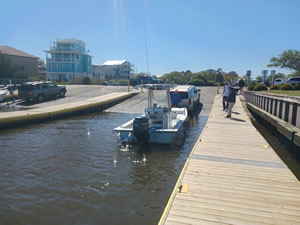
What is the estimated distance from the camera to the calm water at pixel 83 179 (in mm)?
4715

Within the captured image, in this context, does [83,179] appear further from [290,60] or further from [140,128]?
[290,60]

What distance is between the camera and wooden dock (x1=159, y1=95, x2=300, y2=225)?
3.42 m

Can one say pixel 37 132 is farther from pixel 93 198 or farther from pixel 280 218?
pixel 280 218

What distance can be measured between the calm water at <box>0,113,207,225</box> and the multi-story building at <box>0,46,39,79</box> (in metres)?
49.1

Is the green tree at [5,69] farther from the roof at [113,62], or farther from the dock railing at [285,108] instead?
the roof at [113,62]

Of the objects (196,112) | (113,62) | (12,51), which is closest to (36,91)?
(196,112)

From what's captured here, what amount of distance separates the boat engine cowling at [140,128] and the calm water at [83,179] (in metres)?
0.52

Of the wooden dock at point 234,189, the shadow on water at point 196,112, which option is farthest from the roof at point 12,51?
the wooden dock at point 234,189

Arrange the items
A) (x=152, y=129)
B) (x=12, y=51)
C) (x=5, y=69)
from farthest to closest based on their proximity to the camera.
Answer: (x=12, y=51) → (x=5, y=69) → (x=152, y=129)

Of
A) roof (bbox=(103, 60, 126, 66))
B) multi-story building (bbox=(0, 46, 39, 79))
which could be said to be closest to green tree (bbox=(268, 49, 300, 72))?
multi-story building (bbox=(0, 46, 39, 79))

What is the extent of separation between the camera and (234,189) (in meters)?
4.31

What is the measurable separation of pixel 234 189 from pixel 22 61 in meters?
61.0

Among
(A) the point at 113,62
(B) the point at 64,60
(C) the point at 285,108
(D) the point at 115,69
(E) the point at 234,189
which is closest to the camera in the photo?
(E) the point at 234,189

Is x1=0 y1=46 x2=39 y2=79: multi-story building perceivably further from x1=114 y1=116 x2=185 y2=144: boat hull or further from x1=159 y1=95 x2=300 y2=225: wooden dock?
x1=159 y1=95 x2=300 y2=225: wooden dock
